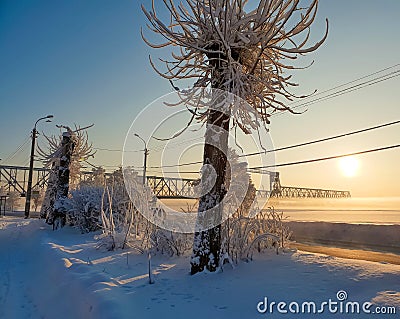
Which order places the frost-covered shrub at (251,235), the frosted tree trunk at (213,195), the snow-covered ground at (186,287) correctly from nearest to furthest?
1. the snow-covered ground at (186,287)
2. the frosted tree trunk at (213,195)
3. the frost-covered shrub at (251,235)

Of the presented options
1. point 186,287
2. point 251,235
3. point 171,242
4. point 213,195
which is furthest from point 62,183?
point 186,287

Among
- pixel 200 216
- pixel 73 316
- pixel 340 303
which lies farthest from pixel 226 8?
pixel 73 316

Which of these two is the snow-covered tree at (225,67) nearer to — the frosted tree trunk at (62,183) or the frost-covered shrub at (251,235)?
the frost-covered shrub at (251,235)

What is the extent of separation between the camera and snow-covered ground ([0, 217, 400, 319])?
366 centimetres

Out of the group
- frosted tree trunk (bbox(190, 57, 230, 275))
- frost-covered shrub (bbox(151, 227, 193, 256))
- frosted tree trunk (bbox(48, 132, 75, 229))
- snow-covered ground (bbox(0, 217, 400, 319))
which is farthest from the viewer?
frosted tree trunk (bbox(48, 132, 75, 229))

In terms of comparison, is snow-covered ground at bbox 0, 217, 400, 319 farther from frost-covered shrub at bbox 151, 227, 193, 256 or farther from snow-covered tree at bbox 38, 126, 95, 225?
snow-covered tree at bbox 38, 126, 95, 225

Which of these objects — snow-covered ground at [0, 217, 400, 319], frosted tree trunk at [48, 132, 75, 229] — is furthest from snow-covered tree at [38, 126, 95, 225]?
snow-covered ground at [0, 217, 400, 319]

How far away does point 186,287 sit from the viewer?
4555mm

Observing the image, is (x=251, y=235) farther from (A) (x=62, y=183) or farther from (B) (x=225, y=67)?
(A) (x=62, y=183)

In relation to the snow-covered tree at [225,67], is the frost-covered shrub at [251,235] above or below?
below

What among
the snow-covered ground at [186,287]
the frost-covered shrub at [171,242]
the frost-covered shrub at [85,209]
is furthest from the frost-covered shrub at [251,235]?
the frost-covered shrub at [85,209]

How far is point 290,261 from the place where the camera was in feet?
17.6

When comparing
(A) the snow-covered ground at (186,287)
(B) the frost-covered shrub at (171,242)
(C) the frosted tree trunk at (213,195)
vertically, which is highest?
(C) the frosted tree trunk at (213,195)

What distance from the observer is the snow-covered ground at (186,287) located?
12.0 ft
